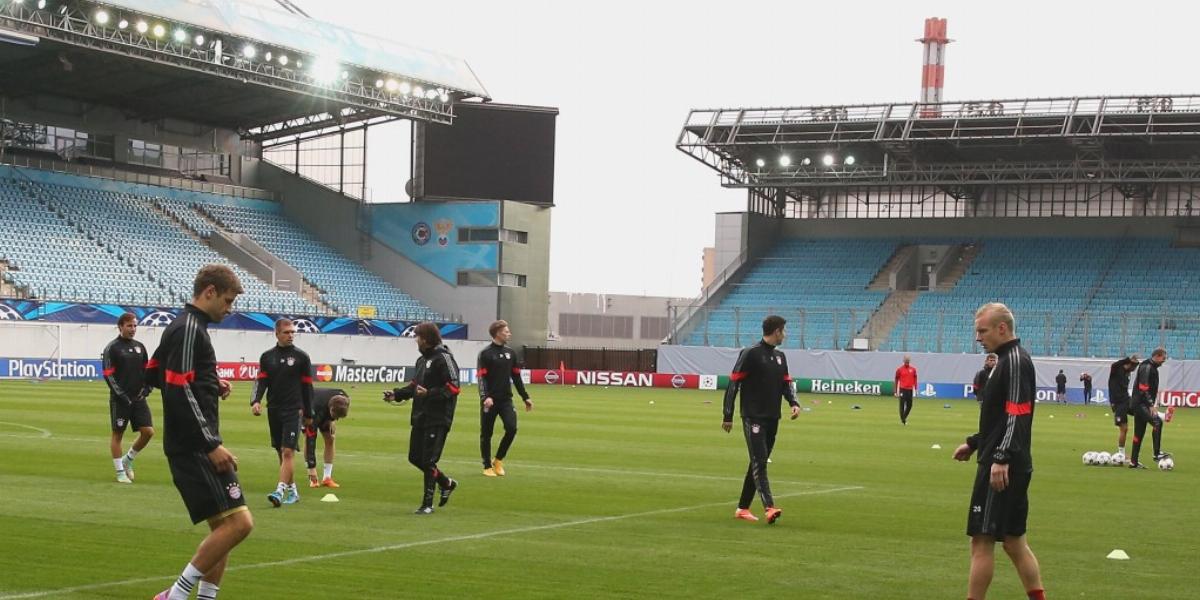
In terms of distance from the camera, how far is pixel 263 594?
10.6 metres

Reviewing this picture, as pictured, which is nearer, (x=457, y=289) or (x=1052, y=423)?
(x=1052, y=423)

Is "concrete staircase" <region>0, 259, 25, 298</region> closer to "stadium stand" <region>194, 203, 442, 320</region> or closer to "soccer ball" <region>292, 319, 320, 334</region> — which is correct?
"soccer ball" <region>292, 319, 320, 334</region>

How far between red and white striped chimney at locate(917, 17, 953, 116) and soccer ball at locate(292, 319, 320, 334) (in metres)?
35.0

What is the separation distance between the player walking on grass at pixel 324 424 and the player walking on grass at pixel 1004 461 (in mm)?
9448

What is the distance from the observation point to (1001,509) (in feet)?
31.5

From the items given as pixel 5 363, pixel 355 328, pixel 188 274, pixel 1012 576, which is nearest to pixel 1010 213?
pixel 355 328

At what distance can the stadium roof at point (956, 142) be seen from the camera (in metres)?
63.2

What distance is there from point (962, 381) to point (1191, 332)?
9.66 metres

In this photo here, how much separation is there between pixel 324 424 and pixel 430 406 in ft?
8.06

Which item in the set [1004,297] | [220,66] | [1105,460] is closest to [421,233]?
[220,66]

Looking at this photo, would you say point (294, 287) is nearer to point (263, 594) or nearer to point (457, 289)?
point (457, 289)

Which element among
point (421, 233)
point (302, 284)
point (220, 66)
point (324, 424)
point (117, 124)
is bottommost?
point (324, 424)

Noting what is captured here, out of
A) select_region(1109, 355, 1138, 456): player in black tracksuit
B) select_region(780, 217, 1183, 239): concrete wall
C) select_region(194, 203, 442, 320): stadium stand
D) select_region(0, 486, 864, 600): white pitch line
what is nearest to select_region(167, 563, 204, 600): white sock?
select_region(0, 486, 864, 600): white pitch line

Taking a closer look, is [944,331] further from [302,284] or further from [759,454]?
[759,454]
